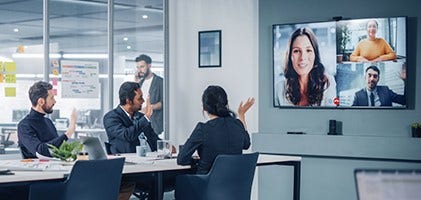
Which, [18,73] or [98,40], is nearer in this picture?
[18,73]

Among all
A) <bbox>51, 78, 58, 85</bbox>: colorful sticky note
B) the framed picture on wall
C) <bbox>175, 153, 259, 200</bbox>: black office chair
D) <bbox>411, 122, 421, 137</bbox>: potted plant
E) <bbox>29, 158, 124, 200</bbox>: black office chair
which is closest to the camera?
<bbox>29, 158, 124, 200</bbox>: black office chair

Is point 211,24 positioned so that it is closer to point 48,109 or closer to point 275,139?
point 275,139

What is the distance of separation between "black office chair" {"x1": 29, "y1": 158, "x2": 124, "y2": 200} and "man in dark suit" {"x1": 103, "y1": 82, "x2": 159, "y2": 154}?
156cm

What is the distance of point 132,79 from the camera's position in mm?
7508

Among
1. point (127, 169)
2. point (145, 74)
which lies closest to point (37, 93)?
point (127, 169)

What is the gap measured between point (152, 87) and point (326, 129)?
7.37 feet

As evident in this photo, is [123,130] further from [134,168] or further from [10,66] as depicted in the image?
[10,66]

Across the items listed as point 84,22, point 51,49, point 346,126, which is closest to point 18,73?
point 51,49

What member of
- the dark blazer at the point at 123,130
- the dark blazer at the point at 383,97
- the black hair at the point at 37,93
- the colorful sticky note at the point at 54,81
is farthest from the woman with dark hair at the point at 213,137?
the colorful sticky note at the point at 54,81

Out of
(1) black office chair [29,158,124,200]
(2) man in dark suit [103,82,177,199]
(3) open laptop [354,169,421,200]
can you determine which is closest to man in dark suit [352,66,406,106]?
(2) man in dark suit [103,82,177,199]

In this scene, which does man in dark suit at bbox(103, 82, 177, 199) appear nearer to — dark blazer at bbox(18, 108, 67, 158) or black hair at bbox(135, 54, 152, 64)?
dark blazer at bbox(18, 108, 67, 158)

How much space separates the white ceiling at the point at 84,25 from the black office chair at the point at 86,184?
9.95 feet

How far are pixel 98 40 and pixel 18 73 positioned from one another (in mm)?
1126

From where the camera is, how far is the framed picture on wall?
7.43m
